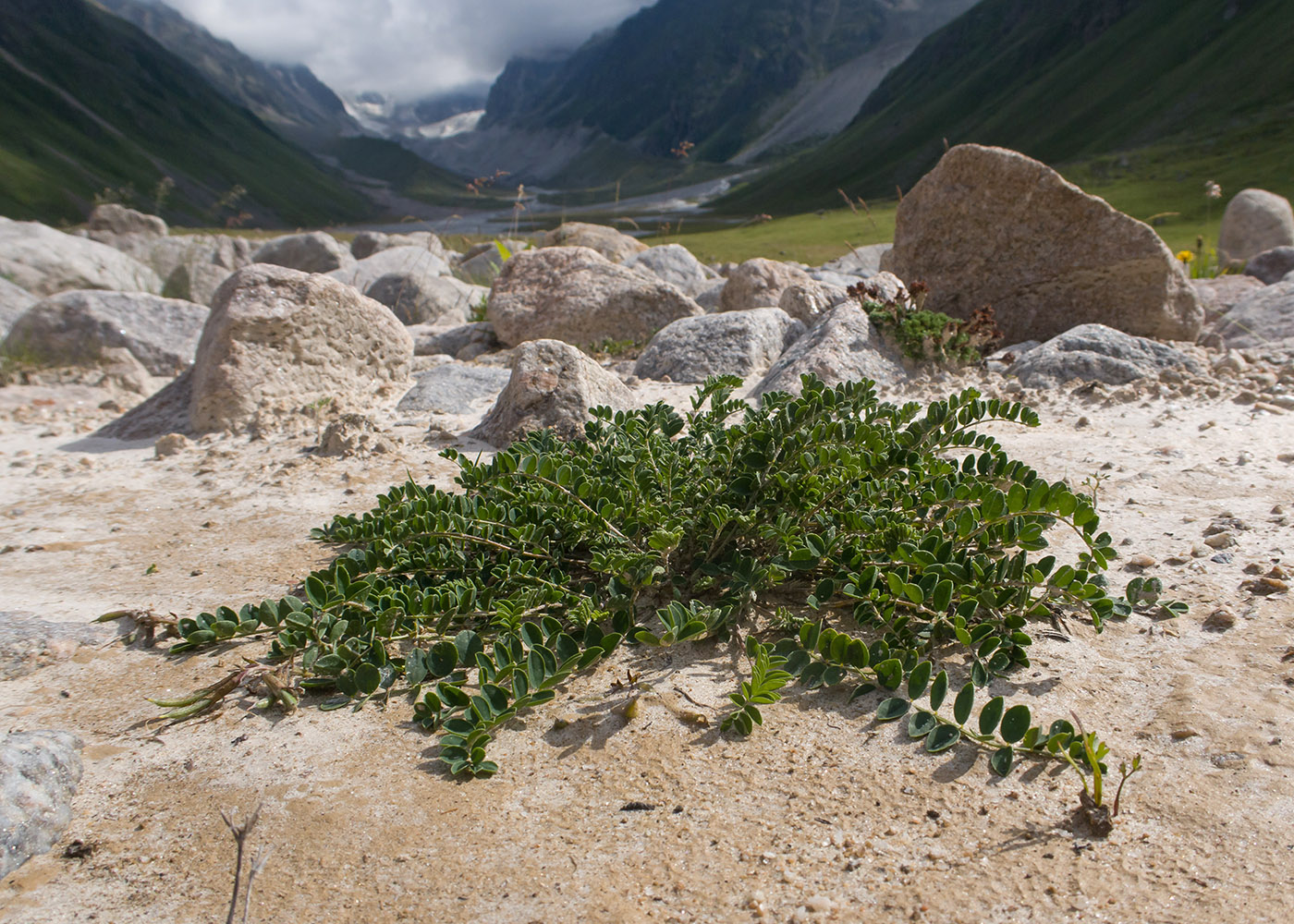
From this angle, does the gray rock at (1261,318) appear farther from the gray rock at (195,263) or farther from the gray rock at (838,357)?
the gray rock at (195,263)

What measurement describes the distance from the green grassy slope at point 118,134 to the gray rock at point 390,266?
63.2m

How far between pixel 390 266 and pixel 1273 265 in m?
14.0

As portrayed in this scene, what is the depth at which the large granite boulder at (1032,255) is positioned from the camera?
25.0 ft

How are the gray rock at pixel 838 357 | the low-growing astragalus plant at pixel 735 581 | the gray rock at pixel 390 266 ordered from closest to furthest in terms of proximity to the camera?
the low-growing astragalus plant at pixel 735 581 < the gray rock at pixel 838 357 < the gray rock at pixel 390 266

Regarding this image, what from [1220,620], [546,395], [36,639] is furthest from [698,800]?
[546,395]

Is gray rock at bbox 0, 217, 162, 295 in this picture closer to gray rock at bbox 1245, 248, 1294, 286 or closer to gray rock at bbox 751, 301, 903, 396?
Result: gray rock at bbox 751, 301, 903, 396

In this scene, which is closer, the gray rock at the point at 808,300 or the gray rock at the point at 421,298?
the gray rock at the point at 808,300

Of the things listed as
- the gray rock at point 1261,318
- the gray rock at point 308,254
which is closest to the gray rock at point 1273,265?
the gray rock at point 1261,318

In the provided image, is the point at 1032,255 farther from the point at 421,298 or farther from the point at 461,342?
the point at 421,298

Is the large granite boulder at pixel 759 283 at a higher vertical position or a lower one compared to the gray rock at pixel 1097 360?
higher

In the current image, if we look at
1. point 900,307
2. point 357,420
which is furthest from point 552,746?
point 900,307

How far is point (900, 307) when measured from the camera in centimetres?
653

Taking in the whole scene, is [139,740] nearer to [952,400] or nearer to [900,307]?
[952,400]

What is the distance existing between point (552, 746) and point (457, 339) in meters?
7.93
